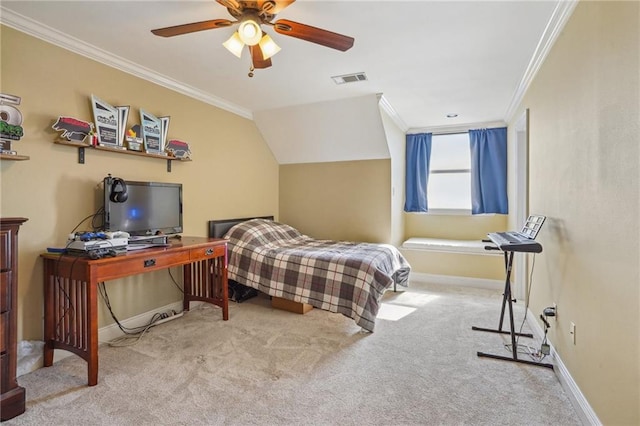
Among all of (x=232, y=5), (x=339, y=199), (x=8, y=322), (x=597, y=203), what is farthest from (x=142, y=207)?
(x=597, y=203)

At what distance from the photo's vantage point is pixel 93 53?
8.14 feet

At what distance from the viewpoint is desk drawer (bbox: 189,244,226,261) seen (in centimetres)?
269

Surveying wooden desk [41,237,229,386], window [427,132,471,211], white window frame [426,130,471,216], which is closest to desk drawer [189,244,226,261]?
wooden desk [41,237,229,386]

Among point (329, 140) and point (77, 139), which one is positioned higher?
point (329, 140)

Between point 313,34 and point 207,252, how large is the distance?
1.97 meters

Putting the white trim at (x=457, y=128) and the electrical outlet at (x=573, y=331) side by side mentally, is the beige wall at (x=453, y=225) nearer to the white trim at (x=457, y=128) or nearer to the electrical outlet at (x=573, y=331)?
the white trim at (x=457, y=128)

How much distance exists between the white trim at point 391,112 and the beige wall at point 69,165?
6.37 feet

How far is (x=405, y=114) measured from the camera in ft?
14.1

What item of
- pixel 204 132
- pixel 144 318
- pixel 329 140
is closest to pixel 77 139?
pixel 204 132

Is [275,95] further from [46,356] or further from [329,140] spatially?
[46,356]

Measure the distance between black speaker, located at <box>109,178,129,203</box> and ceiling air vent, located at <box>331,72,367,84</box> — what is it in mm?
2084

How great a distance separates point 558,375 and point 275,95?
3482mm

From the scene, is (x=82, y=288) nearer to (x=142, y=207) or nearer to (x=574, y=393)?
(x=142, y=207)

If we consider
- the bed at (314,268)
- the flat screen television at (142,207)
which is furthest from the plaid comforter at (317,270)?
the flat screen television at (142,207)
